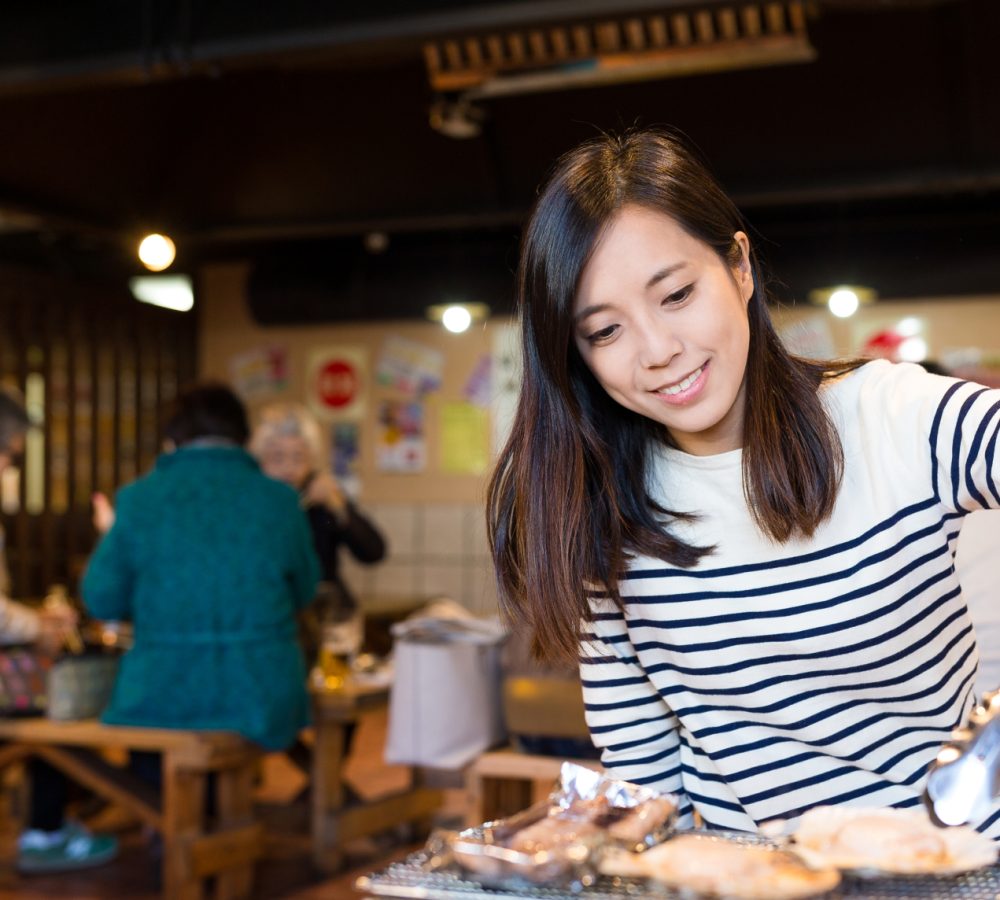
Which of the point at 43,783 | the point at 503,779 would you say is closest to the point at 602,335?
A: the point at 503,779

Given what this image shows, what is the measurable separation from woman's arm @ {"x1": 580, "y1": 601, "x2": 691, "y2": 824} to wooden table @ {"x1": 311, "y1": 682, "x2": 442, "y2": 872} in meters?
2.80

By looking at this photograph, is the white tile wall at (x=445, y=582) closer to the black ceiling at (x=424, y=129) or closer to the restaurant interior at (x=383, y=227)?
the restaurant interior at (x=383, y=227)

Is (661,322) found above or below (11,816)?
above

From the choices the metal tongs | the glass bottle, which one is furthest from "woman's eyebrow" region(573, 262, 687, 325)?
the glass bottle

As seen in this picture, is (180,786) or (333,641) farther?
(333,641)

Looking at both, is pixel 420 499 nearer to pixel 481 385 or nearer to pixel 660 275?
pixel 481 385

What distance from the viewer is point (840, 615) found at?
1.32 metres

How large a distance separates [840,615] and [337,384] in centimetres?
681

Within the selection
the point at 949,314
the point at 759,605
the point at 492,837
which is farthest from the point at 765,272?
the point at 949,314

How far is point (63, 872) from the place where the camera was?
4219 millimetres

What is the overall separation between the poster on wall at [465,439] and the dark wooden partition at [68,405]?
1.80 metres

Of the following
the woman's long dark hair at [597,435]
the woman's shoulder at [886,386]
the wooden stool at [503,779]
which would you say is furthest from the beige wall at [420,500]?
the woman's shoulder at [886,386]

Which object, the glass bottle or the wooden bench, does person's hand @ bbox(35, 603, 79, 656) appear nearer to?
the wooden bench

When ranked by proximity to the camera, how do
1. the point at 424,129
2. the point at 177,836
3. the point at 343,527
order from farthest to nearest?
the point at 424,129
the point at 343,527
the point at 177,836
